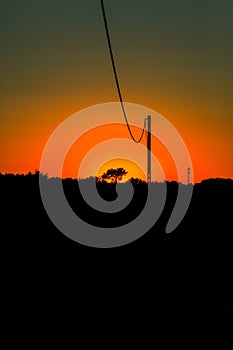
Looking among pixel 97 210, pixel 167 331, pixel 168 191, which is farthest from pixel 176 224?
pixel 168 191

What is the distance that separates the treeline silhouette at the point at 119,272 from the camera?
14.4 m

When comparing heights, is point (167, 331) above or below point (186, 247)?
below

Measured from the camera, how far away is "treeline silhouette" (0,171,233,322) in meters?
14.4

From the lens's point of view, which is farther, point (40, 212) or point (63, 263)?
point (40, 212)

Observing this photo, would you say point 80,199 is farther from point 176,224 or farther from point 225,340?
point 225,340

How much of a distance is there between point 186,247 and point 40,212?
56.6 ft

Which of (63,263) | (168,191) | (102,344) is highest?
(168,191)

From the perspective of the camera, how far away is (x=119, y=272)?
19.8 meters

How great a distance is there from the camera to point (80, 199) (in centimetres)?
5931

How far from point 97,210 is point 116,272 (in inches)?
1166

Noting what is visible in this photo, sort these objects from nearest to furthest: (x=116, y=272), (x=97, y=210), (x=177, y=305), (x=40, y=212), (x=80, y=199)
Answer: (x=177, y=305) → (x=116, y=272) → (x=40, y=212) → (x=97, y=210) → (x=80, y=199)

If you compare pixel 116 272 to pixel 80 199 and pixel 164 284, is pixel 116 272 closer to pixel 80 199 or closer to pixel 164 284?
pixel 164 284

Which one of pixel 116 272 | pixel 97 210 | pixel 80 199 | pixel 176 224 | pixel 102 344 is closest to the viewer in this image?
pixel 102 344

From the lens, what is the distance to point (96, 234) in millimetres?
33875
